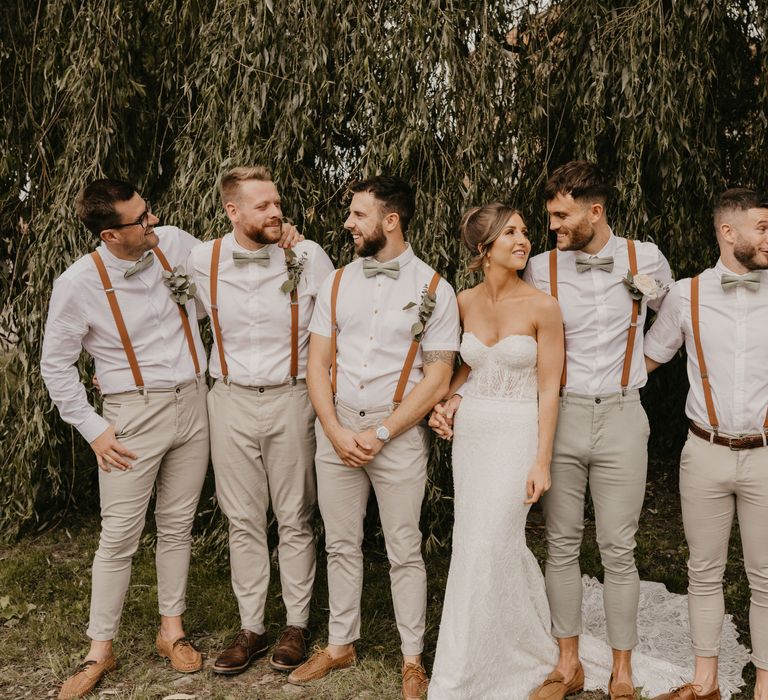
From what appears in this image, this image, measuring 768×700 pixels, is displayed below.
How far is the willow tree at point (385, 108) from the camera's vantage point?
423 cm

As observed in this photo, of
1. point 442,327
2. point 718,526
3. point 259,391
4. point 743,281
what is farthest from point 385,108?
point 718,526

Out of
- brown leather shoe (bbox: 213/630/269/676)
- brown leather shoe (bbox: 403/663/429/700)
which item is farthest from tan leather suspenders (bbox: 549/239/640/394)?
→ brown leather shoe (bbox: 213/630/269/676)

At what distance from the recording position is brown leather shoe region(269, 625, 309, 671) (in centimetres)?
396

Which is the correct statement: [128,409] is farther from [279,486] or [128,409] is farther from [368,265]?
[368,265]

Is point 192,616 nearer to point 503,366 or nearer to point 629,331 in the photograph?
point 503,366

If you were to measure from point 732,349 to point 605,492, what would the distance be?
76cm

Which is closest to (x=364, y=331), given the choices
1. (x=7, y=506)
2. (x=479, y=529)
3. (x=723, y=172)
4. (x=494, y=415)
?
(x=494, y=415)

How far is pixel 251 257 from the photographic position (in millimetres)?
3795

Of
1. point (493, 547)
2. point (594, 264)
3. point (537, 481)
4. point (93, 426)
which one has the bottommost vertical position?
point (493, 547)

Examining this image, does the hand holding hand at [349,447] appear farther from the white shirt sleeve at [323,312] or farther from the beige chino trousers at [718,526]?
the beige chino trousers at [718,526]

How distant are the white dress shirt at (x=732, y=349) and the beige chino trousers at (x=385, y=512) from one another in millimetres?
1193

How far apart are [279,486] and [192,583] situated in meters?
1.40

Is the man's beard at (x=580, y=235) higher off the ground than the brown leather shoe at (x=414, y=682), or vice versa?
the man's beard at (x=580, y=235)

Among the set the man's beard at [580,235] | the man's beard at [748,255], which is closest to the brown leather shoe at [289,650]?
the man's beard at [580,235]
